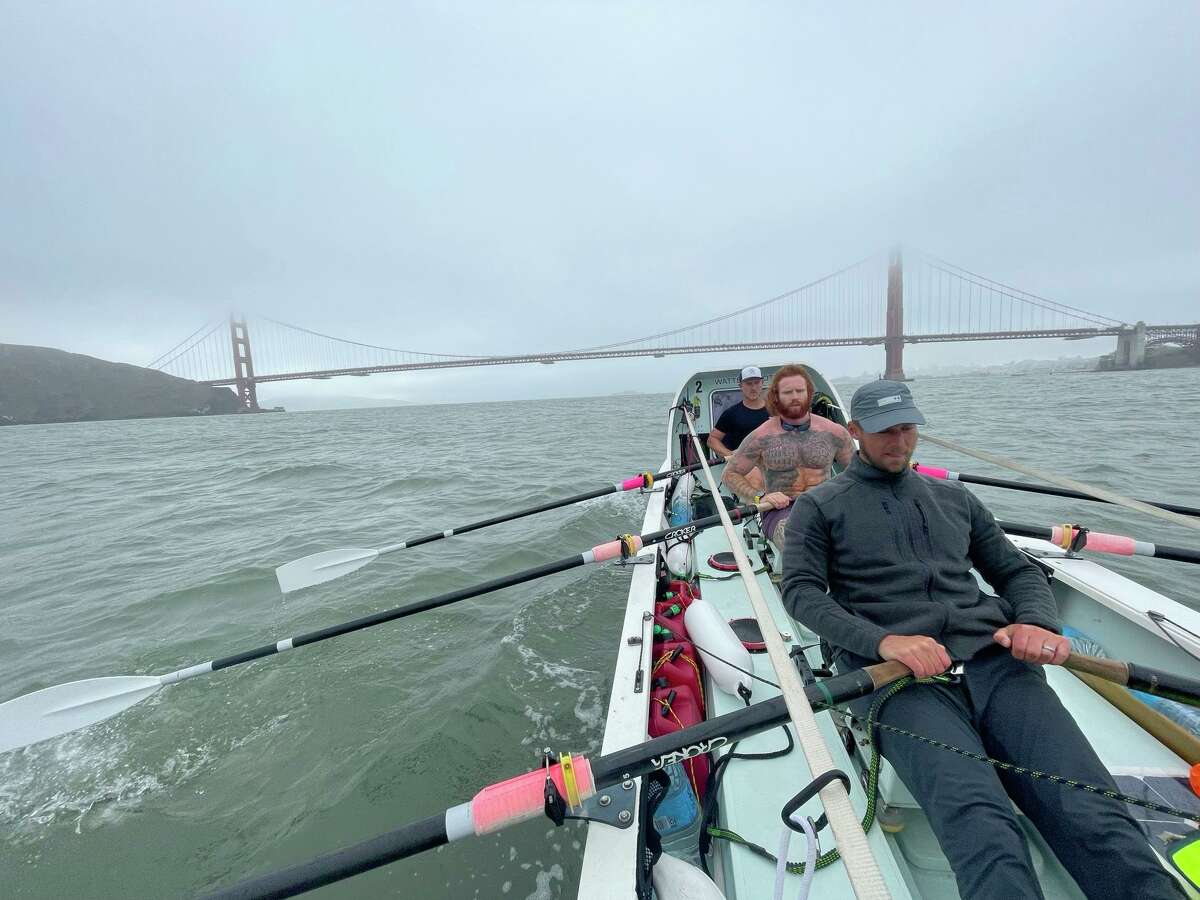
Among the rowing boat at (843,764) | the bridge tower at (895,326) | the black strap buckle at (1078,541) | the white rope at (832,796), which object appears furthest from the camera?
the bridge tower at (895,326)

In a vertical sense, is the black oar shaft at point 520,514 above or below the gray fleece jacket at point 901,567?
below

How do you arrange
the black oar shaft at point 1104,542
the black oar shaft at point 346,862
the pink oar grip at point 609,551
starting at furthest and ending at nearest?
1. the pink oar grip at point 609,551
2. the black oar shaft at point 1104,542
3. the black oar shaft at point 346,862

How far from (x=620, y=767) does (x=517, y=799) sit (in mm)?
302

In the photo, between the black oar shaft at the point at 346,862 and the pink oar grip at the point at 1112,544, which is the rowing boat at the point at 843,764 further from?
the black oar shaft at the point at 346,862

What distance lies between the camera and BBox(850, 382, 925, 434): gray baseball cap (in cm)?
195

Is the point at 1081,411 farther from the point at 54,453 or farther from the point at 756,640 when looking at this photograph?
the point at 54,453

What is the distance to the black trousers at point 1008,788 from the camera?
1343 mm

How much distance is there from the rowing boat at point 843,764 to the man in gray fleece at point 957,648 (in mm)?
308

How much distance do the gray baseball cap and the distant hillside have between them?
263ft

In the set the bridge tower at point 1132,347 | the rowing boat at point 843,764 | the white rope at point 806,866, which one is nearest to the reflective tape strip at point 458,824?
the rowing boat at point 843,764

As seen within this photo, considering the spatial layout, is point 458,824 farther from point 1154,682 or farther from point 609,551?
point 609,551

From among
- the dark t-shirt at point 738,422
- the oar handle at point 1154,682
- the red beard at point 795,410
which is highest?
the red beard at point 795,410

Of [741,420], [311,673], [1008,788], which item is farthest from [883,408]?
[311,673]

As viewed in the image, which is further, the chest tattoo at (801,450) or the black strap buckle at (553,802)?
the chest tattoo at (801,450)
